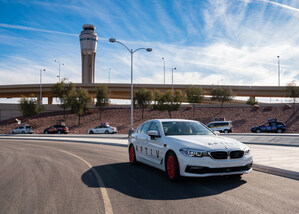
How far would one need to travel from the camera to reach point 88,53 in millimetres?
121750

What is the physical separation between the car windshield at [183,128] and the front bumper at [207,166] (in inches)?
57.9

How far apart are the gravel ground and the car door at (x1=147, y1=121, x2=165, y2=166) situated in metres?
35.5

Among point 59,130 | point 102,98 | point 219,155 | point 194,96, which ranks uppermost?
point 194,96

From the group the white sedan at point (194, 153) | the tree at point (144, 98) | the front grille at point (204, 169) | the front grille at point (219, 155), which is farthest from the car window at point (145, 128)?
the tree at point (144, 98)

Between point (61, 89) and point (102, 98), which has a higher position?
point (61, 89)

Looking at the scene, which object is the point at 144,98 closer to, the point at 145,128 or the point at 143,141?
the point at 145,128

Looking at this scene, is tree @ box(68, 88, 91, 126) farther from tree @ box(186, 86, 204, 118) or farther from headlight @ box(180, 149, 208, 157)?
headlight @ box(180, 149, 208, 157)

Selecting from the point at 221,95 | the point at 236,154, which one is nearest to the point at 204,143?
the point at 236,154

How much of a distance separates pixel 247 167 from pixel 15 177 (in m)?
6.26

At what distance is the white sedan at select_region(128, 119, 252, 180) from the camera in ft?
20.4

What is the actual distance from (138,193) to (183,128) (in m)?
2.74

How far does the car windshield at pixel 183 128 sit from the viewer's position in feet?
25.6

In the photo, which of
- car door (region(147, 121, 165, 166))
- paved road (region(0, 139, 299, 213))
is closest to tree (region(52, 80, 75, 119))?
car door (region(147, 121, 165, 166))

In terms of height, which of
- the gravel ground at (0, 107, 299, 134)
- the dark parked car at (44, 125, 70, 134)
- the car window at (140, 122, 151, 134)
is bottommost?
the dark parked car at (44, 125, 70, 134)
